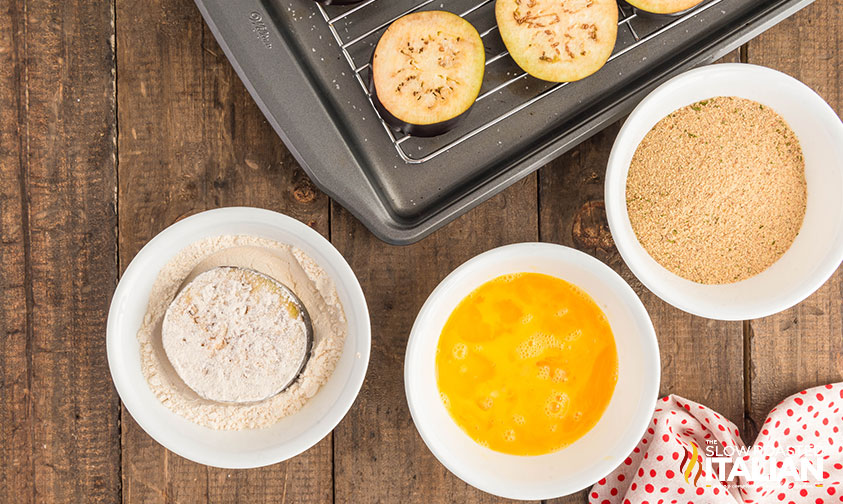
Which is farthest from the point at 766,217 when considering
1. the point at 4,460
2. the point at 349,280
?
the point at 4,460

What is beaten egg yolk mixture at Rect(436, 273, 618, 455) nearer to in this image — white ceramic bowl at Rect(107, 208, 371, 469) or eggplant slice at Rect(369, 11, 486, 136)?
white ceramic bowl at Rect(107, 208, 371, 469)

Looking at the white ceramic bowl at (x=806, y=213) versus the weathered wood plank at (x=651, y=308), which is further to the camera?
the weathered wood plank at (x=651, y=308)

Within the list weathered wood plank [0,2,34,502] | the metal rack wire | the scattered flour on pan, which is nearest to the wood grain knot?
the metal rack wire

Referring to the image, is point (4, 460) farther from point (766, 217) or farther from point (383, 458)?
point (766, 217)

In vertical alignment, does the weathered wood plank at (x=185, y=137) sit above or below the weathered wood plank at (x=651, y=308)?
above
